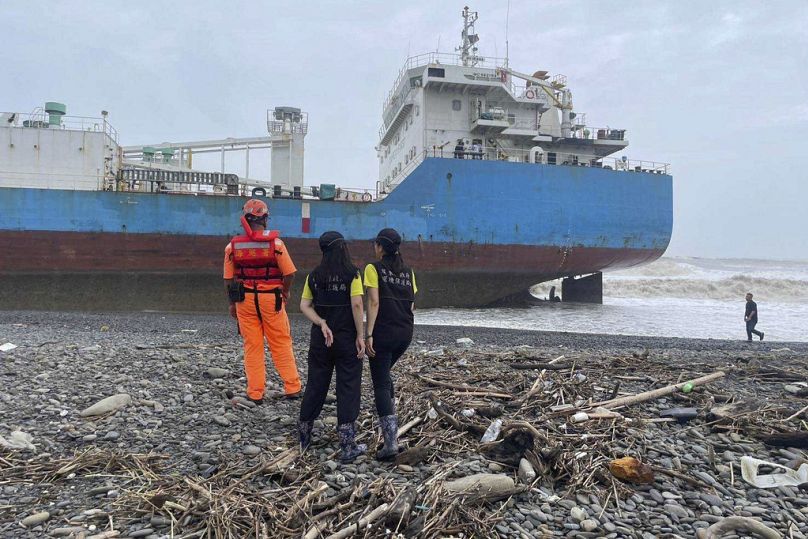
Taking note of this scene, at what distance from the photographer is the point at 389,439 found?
110 inches

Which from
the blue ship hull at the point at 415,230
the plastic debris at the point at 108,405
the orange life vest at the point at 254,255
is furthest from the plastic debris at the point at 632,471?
the blue ship hull at the point at 415,230

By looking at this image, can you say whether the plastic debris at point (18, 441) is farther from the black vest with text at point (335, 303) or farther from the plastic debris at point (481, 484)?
the plastic debris at point (481, 484)

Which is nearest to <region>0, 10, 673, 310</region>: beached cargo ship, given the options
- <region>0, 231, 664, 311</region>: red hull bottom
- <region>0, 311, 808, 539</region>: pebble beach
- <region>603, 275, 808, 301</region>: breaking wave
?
<region>0, 231, 664, 311</region>: red hull bottom

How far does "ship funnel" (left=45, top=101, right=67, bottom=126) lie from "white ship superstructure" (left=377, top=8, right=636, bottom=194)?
9.94 meters

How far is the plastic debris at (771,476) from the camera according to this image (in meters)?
2.56

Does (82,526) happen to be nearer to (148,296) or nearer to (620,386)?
(620,386)

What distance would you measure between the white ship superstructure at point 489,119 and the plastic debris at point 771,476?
14.3 m

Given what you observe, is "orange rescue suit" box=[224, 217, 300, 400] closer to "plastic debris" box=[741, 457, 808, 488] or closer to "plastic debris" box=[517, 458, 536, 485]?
"plastic debris" box=[517, 458, 536, 485]

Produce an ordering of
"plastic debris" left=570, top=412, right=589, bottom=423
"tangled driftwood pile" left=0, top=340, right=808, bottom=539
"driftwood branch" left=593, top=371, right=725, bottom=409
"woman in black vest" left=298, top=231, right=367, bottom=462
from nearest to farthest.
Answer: "tangled driftwood pile" left=0, top=340, right=808, bottom=539 → "woman in black vest" left=298, top=231, right=367, bottom=462 → "plastic debris" left=570, top=412, right=589, bottom=423 → "driftwood branch" left=593, top=371, right=725, bottom=409

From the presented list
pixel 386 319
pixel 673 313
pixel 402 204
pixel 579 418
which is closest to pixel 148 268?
pixel 402 204

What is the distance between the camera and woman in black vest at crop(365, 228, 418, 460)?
2.85 metres

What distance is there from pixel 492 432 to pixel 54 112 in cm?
1669

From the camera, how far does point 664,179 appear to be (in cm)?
1823

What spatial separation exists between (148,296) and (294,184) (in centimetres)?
625
